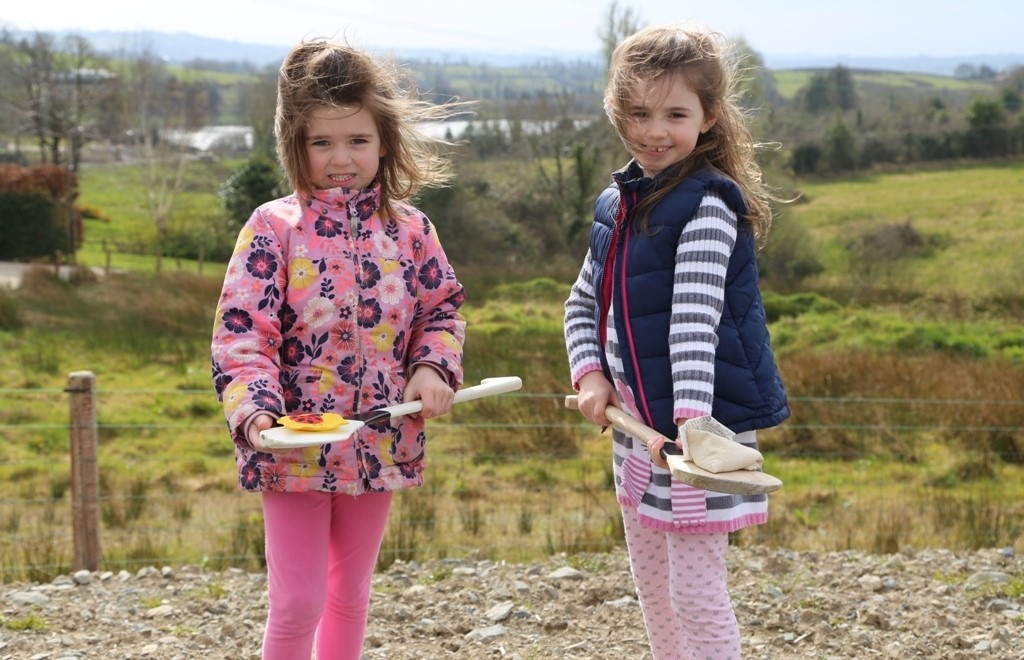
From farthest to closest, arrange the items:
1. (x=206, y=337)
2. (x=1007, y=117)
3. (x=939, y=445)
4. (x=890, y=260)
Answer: (x=1007, y=117)
(x=890, y=260)
(x=206, y=337)
(x=939, y=445)

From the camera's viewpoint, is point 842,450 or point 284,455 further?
point 842,450

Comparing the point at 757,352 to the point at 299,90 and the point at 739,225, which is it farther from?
the point at 299,90

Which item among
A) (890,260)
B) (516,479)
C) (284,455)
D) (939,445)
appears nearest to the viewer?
(284,455)

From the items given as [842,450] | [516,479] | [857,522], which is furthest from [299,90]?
[842,450]

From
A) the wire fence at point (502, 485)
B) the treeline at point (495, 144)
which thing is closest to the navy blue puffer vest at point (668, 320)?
the wire fence at point (502, 485)

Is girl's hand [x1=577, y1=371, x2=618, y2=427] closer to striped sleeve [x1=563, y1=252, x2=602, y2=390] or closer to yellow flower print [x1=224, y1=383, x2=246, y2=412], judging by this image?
striped sleeve [x1=563, y1=252, x2=602, y2=390]

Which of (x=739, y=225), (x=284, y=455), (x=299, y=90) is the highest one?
(x=299, y=90)

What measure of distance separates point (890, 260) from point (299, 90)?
28.4 meters

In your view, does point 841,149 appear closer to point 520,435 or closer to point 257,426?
point 520,435

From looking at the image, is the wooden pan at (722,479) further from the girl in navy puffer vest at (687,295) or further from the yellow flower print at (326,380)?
the yellow flower print at (326,380)

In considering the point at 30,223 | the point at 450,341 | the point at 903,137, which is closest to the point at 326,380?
the point at 450,341

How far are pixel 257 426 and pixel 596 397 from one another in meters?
0.78

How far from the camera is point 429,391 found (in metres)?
2.51

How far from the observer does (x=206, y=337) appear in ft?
50.1
